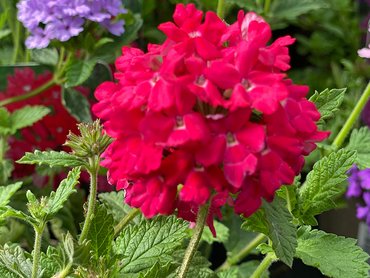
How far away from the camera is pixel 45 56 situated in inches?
47.4

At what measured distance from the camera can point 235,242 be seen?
44.4 inches

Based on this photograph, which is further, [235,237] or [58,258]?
[235,237]

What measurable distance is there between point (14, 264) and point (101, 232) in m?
0.08

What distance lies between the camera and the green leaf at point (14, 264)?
63 centimetres

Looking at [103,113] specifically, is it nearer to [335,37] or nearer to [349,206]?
[349,206]

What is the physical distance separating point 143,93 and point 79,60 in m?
0.62

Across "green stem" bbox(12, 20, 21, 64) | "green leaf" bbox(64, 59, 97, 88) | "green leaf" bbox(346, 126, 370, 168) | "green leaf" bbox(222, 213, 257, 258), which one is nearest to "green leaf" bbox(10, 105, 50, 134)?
"green leaf" bbox(64, 59, 97, 88)

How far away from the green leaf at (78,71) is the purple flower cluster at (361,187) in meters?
0.49

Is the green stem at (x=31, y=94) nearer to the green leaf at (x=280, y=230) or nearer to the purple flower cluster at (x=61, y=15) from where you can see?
the purple flower cluster at (x=61, y=15)

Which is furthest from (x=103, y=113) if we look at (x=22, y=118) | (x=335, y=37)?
(x=335, y=37)

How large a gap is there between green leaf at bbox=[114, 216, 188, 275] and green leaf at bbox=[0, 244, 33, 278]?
0.27ft

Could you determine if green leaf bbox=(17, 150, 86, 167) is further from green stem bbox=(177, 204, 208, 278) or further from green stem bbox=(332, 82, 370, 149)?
green stem bbox=(332, 82, 370, 149)

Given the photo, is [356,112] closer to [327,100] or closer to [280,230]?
[327,100]

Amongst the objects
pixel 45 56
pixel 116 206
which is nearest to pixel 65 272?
pixel 116 206
